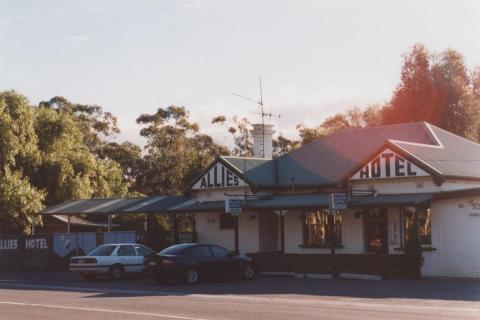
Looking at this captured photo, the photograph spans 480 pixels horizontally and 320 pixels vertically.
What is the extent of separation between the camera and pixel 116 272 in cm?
2916

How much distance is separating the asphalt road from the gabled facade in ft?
7.22

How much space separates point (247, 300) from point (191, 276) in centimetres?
630

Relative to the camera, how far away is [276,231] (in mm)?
36969

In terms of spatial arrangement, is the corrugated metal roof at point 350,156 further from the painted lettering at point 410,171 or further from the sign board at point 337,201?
the sign board at point 337,201

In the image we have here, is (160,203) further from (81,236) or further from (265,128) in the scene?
(265,128)

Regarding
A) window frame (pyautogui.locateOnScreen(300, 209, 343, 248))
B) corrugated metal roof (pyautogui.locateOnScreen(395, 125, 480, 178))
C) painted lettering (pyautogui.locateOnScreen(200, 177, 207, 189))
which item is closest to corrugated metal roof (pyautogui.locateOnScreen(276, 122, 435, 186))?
corrugated metal roof (pyautogui.locateOnScreen(395, 125, 480, 178))

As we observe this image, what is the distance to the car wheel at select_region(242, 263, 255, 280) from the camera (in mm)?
27453

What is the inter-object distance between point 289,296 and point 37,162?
31171mm

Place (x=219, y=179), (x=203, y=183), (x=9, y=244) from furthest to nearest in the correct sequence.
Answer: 1. (x=9, y=244)
2. (x=203, y=183)
3. (x=219, y=179)

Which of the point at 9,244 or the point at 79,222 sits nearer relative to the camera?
the point at 9,244

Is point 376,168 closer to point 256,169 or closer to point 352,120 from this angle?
point 256,169

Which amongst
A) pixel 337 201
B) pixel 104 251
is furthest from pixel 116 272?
pixel 337 201

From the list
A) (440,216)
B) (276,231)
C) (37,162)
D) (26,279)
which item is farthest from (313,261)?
(37,162)

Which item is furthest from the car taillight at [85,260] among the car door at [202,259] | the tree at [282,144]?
the tree at [282,144]
